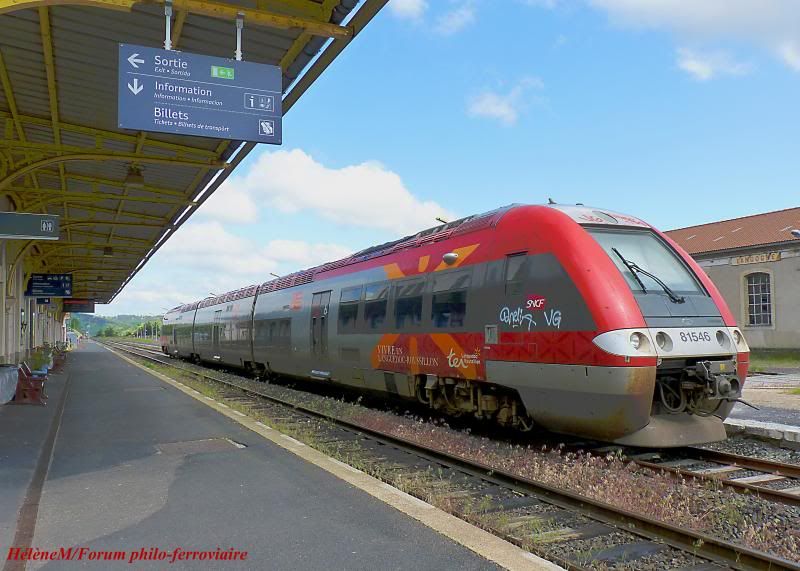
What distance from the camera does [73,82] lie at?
9.52 m

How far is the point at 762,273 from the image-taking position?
1127 inches

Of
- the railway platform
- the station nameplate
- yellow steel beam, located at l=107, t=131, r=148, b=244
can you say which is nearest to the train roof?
the railway platform

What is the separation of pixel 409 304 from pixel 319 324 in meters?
4.29

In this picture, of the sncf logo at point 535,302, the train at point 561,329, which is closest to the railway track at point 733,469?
the train at point 561,329

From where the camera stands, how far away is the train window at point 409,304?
386 inches

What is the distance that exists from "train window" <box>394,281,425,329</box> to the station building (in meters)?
23.7

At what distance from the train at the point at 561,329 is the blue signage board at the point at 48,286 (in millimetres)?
16832

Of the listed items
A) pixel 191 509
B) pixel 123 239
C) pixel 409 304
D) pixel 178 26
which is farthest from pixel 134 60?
pixel 123 239

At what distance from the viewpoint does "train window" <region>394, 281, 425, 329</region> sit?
9.80 meters

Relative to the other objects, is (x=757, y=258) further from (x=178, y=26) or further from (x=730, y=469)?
(x=178, y=26)

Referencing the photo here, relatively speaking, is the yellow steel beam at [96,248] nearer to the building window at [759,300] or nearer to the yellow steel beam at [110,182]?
the yellow steel beam at [110,182]

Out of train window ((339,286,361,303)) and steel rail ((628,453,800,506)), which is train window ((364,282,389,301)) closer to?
train window ((339,286,361,303))

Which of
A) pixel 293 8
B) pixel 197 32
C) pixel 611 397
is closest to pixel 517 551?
pixel 611 397

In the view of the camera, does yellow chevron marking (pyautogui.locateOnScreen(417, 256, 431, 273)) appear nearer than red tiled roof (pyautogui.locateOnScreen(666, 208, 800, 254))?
Yes
